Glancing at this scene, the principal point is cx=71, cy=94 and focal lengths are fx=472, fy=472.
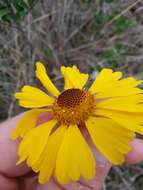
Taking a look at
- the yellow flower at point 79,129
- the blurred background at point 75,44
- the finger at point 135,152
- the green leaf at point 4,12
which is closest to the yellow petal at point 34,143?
the yellow flower at point 79,129

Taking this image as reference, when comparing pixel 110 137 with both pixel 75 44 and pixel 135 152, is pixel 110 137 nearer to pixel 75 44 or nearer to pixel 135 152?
pixel 135 152

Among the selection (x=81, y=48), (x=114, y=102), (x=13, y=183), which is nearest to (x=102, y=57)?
(x=81, y=48)

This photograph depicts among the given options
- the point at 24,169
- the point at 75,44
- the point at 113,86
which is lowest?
the point at 24,169

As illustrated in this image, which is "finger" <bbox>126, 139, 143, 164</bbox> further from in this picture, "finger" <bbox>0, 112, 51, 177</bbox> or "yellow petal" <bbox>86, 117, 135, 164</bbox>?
"finger" <bbox>0, 112, 51, 177</bbox>

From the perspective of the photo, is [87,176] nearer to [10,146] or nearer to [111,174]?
[10,146]

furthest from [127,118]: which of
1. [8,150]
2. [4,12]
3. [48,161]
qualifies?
[4,12]

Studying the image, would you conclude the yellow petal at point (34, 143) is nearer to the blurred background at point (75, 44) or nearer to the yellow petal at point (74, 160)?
the yellow petal at point (74, 160)
